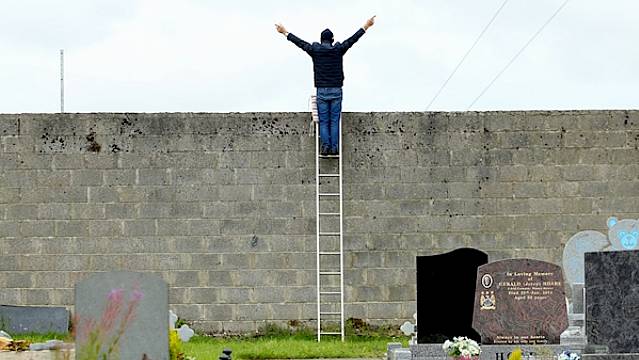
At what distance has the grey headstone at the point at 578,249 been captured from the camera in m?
15.4

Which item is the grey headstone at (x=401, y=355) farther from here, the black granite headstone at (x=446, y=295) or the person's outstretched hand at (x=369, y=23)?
the person's outstretched hand at (x=369, y=23)

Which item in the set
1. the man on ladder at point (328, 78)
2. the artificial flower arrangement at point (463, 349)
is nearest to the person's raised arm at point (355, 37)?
the man on ladder at point (328, 78)

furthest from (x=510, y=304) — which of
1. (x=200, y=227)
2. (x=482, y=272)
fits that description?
(x=200, y=227)

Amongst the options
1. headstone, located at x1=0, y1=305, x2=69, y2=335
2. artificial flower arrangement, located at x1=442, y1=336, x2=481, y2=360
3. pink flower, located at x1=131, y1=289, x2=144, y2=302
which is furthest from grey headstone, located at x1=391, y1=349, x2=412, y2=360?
headstone, located at x1=0, y1=305, x2=69, y2=335

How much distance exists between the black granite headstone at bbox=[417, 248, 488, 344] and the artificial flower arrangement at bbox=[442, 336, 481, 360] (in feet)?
3.54

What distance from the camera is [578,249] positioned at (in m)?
15.4

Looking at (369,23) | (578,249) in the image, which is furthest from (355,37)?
(578,249)

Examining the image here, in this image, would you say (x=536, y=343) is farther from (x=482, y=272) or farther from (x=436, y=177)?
(x=436, y=177)

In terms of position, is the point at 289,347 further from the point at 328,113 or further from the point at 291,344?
the point at 328,113

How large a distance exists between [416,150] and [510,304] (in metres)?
3.83

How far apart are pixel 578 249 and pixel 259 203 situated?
3823mm

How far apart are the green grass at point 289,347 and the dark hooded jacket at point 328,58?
305 cm

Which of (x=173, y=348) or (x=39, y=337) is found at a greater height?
(x=173, y=348)

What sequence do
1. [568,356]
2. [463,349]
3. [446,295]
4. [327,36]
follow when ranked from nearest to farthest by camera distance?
1. [568,356]
2. [463,349]
3. [446,295]
4. [327,36]
